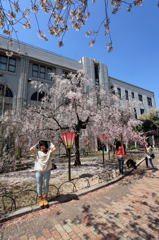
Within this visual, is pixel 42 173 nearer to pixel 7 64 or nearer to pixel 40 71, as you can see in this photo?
pixel 7 64

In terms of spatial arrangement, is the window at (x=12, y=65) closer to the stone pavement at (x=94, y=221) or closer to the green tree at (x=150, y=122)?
the stone pavement at (x=94, y=221)

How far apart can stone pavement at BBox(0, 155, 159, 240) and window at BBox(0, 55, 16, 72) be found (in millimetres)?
16520

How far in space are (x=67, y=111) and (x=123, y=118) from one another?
747cm

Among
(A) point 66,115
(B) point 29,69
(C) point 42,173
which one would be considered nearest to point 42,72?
(B) point 29,69

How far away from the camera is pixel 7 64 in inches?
598

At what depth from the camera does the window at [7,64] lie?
1495 cm

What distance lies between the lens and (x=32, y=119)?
1035cm

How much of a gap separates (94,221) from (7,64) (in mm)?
17788

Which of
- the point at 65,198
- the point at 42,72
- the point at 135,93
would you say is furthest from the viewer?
the point at 135,93

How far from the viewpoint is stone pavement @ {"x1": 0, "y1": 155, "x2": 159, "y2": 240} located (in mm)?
2434

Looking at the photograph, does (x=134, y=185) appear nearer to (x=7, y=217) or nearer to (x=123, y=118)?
(x=7, y=217)

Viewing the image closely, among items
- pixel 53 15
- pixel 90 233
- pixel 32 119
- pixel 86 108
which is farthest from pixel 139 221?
pixel 32 119

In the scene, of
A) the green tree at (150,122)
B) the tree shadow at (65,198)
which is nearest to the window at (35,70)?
the tree shadow at (65,198)

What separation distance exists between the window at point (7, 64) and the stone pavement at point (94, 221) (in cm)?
1652
